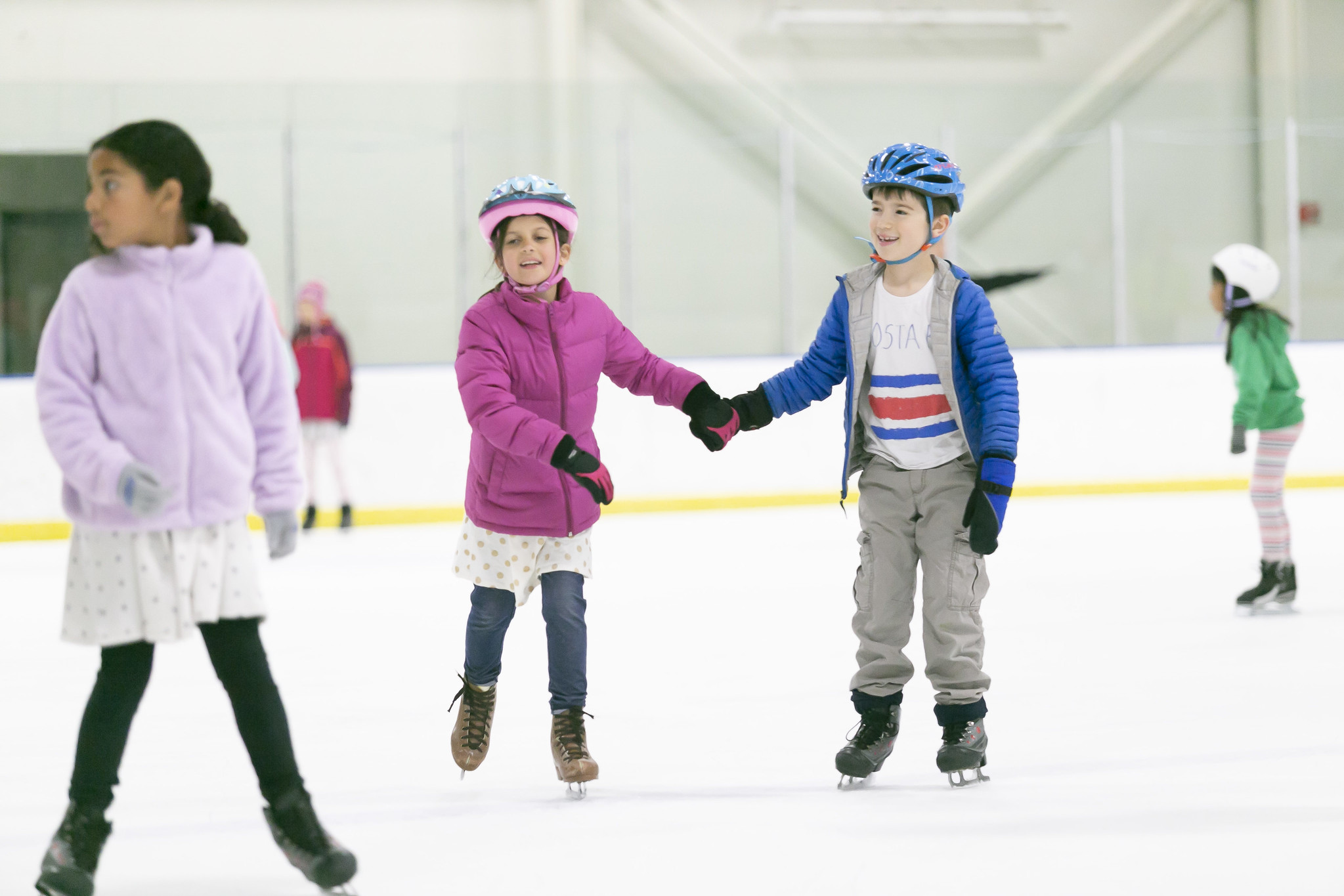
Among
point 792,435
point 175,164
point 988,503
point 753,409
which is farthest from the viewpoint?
point 792,435

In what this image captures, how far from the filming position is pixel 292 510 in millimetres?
2033

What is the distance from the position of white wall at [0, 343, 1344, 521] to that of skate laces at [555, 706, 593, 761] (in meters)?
5.88

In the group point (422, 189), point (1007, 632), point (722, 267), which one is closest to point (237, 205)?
point (422, 189)

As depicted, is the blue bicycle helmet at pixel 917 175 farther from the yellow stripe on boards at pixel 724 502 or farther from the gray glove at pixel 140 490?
the yellow stripe on boards at pixel 724 502

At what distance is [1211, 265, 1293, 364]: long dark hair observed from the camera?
4762 millimetres

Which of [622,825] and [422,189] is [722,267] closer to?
[422,189]

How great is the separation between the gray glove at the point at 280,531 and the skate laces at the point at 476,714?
0.76 metres

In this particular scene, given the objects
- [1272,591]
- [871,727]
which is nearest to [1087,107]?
[1272,591]

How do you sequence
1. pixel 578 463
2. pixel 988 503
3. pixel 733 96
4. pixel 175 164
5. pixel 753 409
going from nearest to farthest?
1. pixel 175 164
2. pixel 578 463
3. pixel 988 503
4. pixel 753 409
5. pixel 733 96

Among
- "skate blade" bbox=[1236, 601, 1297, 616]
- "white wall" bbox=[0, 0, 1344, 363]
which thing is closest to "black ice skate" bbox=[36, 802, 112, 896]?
"skate blade" bbox=[1236, 601, 1297, 616]

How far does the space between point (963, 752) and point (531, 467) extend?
921 mm

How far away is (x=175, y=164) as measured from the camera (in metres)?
2.02

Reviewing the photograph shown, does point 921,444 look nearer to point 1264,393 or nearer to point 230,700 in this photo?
point 230,700

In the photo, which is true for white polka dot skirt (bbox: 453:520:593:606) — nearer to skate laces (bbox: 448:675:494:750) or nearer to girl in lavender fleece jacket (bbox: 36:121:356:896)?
skate laces (bbox: 448:675:494:750)
